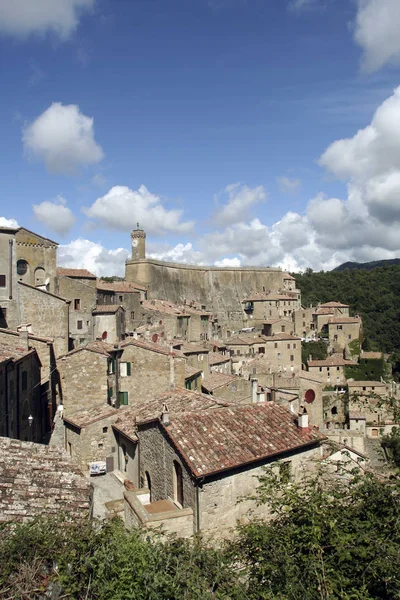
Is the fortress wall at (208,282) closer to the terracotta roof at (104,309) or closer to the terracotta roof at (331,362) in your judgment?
the terracotta roof at (331,362)

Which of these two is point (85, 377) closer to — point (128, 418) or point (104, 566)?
point (128, 418)

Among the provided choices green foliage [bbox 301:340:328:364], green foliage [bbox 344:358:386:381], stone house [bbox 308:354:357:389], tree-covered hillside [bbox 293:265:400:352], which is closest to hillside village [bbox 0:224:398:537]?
stone house [bbox 308:354:357:389]

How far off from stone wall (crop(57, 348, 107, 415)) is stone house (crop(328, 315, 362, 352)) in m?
52.5

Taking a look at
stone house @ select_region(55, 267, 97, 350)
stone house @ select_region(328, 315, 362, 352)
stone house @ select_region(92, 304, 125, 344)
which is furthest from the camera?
stone house @ select_region(328, 315, 362, 352)

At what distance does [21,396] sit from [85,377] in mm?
2702

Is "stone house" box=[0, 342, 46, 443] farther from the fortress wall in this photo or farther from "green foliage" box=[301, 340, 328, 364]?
the fortress wall

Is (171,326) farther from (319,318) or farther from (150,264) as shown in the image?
(319,318)

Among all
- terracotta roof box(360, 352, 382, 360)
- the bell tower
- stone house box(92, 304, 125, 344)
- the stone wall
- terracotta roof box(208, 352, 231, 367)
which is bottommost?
terracotta roof box(360, 352, 382, 360)

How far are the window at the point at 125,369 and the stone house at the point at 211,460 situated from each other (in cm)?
653

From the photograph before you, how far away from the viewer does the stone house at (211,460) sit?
1104cm

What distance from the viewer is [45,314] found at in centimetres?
2758

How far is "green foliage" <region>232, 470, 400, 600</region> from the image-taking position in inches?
224

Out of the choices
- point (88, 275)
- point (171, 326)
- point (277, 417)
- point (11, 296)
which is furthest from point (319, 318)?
point (277, 417)

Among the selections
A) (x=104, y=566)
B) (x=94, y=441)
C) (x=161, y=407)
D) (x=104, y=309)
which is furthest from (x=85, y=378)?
(x=104, y=309)
